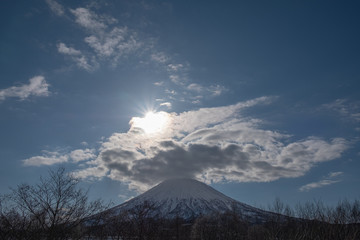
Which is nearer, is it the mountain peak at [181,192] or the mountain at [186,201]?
the mountain at [186,201]

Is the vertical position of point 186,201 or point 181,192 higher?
point 181,192

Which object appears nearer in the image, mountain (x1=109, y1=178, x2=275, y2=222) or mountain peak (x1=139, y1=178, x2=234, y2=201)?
mountain (x1=109, y1=178, x2=275, y2=222)

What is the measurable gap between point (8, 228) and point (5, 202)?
6.69 feet

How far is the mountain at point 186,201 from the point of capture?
5699 inches

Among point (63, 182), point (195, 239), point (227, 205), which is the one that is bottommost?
Result: point (195, 239)

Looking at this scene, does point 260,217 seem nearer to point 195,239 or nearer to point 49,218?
point 195,239

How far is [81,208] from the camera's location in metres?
15.2

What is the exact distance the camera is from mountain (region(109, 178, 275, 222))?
475 feet

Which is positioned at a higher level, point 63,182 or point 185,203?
point 185,203

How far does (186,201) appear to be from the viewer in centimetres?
16900

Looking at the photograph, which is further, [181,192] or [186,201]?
[181,192]

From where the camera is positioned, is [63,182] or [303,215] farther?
[303,215]

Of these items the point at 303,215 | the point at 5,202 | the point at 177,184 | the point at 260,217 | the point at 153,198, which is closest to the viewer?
the point at 5,202

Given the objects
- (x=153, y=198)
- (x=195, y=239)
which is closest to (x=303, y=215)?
(x=195, y=239)
